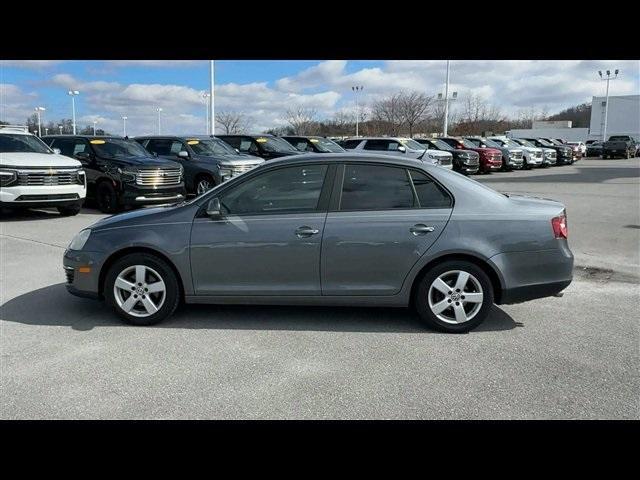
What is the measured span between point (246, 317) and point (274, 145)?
41.0 feet

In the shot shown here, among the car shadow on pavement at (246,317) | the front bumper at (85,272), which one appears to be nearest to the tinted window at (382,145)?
the car shadow on pavement at (246,317)

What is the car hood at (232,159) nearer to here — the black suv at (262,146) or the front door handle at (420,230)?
the black suv at (262,146)

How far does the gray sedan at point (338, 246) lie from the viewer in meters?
4.72

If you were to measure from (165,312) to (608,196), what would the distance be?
16.4 meters

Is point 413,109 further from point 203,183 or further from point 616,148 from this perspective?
point 203,183

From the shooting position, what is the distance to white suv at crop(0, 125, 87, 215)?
35.4 feet

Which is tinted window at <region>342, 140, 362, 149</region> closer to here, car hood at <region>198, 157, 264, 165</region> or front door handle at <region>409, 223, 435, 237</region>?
car hood at <region>198, 157, 264, 165</region>

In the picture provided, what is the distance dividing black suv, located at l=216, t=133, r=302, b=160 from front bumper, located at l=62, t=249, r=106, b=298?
464 inches

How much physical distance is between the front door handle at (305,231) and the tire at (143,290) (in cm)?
125

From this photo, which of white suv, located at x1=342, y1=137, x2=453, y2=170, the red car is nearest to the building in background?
the red car

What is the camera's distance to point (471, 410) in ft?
11.1

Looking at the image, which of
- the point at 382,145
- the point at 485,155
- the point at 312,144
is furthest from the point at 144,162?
→ the point at 485,155

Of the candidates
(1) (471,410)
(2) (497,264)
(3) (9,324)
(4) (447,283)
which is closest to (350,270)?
(4) (447,283)

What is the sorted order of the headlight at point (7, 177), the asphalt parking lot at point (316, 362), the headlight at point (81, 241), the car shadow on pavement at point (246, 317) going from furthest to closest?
the headlight at point (7, 177), the headlight at point (81, 241), the car shadow on pavement at point (246, 317), the asphalt parking lot at point (316, 362)
